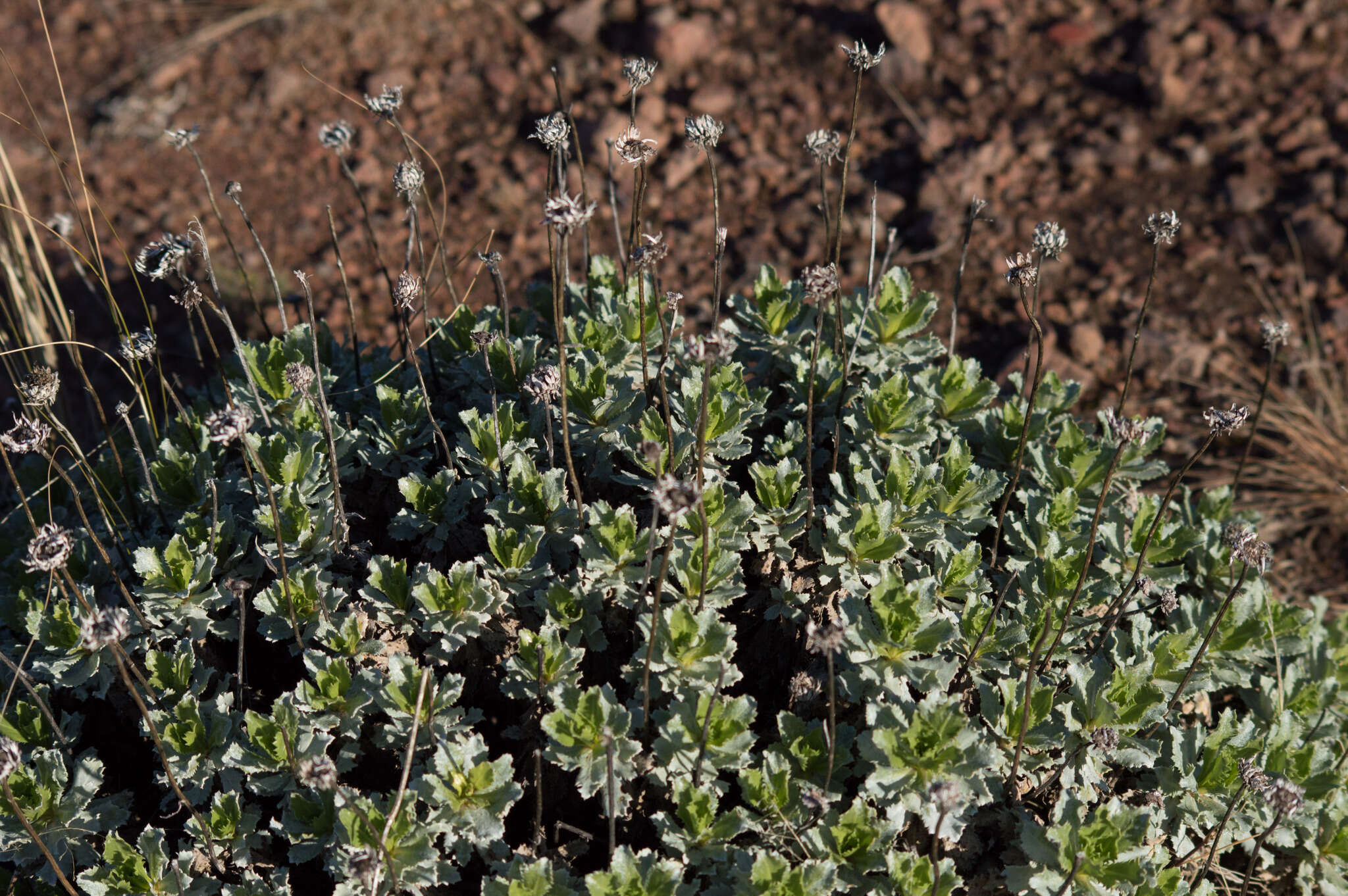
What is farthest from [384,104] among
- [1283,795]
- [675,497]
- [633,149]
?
[1283,795]

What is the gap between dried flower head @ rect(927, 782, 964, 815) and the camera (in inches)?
83.9

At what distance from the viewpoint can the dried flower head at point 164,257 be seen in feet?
9.36

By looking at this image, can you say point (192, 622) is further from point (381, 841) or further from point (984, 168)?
point (984, 168)

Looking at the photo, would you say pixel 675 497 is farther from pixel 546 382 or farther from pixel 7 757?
pixel 7 757

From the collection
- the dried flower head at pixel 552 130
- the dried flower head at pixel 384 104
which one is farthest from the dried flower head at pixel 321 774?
the dried flower head at pixel 384 104

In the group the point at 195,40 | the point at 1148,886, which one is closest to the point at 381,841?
the point at 1148,886

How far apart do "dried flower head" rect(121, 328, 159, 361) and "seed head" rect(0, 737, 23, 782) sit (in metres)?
1.11

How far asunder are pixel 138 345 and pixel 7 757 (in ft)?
4.07

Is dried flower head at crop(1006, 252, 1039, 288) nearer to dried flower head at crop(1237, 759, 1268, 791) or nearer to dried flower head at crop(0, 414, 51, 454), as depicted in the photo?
dried flower head at crop(1237, 759, 1268, 791)

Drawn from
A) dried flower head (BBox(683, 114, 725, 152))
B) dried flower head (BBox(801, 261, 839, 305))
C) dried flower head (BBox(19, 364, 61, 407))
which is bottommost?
dried flower head (BBox(19, 364, 61, 407))

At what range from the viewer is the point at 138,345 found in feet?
10.0

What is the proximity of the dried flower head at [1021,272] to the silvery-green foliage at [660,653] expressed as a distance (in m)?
0.43

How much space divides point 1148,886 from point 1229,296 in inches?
151

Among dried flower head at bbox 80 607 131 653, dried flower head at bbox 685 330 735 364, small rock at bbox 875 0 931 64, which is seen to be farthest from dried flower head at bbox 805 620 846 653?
small rock at bbox 875 0 931 64
